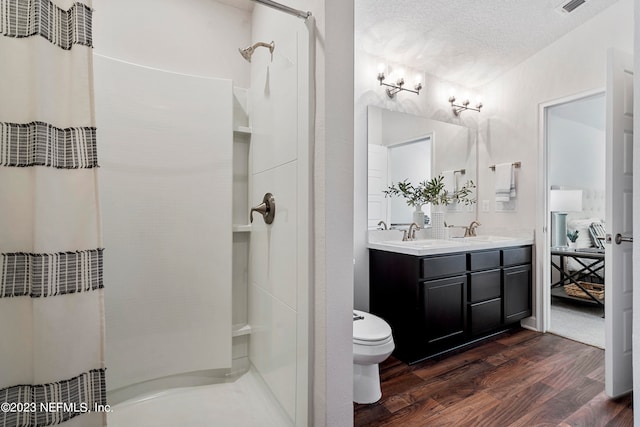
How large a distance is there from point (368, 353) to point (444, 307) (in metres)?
0.92

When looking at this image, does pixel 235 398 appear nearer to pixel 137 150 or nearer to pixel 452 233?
pixel 137 150

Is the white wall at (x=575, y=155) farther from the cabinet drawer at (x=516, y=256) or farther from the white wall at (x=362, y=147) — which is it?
the white wall at (x=362, y=147)

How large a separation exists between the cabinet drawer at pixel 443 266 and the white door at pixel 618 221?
83 cm

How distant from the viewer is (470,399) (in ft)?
5.91

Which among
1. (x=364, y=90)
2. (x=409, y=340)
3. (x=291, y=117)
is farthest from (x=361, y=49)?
(x=409, y=340)

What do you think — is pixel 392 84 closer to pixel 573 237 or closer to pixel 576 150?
pixel 573 237

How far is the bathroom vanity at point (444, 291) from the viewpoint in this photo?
86.4 inches

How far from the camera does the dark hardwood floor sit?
1.64 metres

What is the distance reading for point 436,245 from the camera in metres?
2.54

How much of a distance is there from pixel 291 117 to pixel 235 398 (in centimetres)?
151

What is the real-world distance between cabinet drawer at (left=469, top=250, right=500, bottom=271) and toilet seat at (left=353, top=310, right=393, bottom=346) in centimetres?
105

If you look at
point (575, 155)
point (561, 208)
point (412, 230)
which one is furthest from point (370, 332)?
point (575, 155)

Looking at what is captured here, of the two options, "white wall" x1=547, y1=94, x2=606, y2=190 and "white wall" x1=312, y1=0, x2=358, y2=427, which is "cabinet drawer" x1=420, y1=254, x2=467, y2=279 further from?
"white wall" x1=547, y1=94, x2=606, y2=190

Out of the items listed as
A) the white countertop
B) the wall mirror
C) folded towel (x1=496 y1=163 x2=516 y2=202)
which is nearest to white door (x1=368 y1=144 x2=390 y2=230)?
the wall mirror
